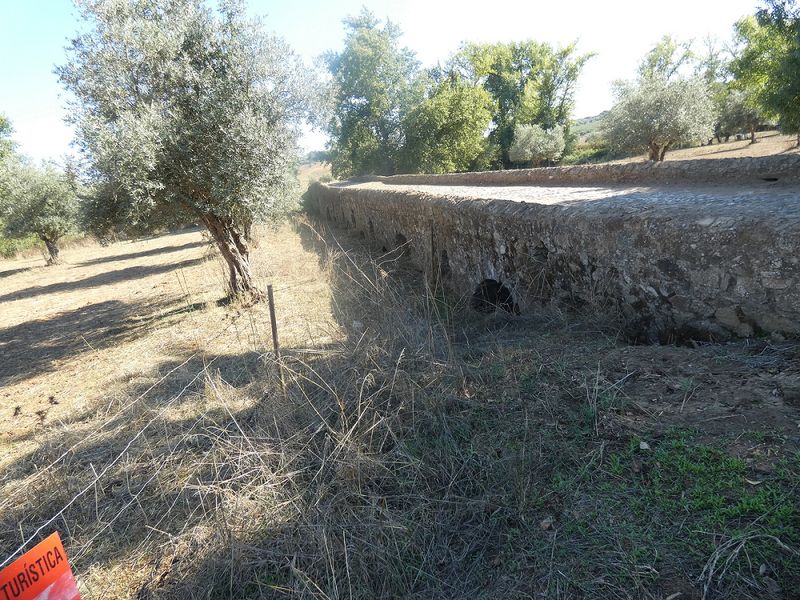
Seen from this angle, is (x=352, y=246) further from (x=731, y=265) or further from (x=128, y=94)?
(x=731, y=265)

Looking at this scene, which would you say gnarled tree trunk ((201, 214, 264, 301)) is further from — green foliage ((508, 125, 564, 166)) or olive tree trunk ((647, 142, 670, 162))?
green foliage ((508, 125, 564, 166))

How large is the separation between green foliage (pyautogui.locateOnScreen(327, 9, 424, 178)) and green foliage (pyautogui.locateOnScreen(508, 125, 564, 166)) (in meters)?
8.66

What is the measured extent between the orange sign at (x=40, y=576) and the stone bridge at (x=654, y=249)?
4.39 meters

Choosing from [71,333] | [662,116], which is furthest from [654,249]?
[662,116]

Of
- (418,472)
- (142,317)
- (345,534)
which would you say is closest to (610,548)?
(418,472)

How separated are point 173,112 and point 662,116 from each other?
23.1 m

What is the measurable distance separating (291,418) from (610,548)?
95.7 inches

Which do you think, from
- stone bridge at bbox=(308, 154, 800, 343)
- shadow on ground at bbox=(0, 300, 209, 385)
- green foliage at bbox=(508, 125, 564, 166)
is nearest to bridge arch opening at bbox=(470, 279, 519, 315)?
stone bridge at bbox=(308, 154, 800, 343)

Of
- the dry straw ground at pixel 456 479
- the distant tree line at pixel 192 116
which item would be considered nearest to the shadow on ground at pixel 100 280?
the distant tree line at pixel 192 116

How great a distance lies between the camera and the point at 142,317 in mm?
10750

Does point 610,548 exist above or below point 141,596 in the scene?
above

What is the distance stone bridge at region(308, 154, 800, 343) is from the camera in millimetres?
3434

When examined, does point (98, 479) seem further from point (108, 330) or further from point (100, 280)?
point (100, 280)

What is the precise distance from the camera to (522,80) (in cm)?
4056
